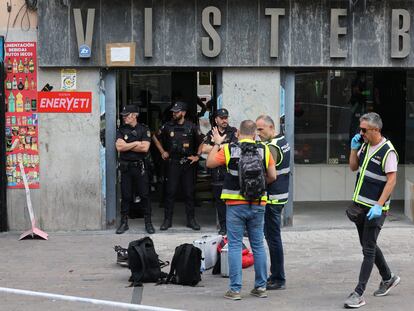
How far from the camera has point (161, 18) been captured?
991 centimetres

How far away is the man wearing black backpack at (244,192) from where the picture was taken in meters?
6.66

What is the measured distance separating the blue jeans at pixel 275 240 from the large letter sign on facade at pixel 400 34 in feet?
13.1

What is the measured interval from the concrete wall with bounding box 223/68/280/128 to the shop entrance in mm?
2343

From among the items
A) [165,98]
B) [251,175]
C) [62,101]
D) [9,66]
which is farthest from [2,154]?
[251,175]

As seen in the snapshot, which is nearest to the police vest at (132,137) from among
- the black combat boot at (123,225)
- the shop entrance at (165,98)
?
the black combat boot at (123,225)

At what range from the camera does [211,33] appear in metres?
9.90

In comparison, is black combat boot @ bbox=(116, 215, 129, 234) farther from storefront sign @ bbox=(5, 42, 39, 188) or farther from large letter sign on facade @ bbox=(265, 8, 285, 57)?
large letter sign on facade @ bbox=(265, 8, 285, 57)

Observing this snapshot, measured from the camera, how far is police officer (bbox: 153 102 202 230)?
33.5ft

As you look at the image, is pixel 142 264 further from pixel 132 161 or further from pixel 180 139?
pixel 180 139

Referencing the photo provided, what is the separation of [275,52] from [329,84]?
2.70 m

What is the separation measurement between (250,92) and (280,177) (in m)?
3.18

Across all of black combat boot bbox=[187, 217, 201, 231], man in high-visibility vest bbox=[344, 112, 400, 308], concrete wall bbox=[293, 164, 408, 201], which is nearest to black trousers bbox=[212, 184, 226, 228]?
black combat boot bbox=[187, 217, 201, 231]

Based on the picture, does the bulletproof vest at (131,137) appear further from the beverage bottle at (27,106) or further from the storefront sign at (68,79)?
the beverage bottle at (27,106)

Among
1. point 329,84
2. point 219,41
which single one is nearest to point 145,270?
point 219,41
